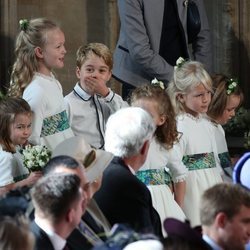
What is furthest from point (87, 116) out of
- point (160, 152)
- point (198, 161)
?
point (198, 161)

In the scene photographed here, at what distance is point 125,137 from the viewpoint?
16.4ft

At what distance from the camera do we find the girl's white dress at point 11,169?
6086 mm

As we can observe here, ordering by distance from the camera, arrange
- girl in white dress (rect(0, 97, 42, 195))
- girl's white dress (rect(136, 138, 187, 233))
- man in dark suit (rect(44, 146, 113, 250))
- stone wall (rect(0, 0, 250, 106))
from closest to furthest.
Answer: man in dark suit (rect(44, 146, 113, 250)), girl in white dress (rect(0, 97, 42, 195)), girl's white dress (rect(136, 138, 187, 233)), stone wall (rect(0, 0, 250, 106))

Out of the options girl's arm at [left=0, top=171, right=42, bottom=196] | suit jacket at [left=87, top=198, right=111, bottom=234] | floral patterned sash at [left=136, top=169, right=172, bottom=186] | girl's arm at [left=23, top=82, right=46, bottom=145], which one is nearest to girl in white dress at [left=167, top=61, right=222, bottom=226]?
floral patterned sash at [left=136, top=169, right=172, bottom=186]

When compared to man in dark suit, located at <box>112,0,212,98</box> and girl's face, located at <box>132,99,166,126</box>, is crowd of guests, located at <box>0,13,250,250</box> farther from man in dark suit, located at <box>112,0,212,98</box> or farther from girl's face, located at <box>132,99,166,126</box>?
man in dark suit, located at <box>112,0,212,98</box>

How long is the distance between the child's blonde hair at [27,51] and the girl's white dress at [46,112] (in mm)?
60

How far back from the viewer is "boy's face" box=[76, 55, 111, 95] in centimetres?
700

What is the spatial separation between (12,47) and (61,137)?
8.03 feet

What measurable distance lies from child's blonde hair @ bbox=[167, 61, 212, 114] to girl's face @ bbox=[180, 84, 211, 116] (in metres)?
0.03

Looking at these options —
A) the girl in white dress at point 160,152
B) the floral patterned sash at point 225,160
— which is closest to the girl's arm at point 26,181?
the girl in white dress at point 160,152

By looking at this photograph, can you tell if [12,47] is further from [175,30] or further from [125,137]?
[125,137]

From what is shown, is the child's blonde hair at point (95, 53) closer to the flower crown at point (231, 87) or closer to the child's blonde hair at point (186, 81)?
the child's blonde hair at point (186, 81)

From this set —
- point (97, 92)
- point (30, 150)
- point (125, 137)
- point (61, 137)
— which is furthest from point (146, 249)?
point (97, 92)

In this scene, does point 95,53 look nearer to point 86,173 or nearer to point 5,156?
point 5,156
